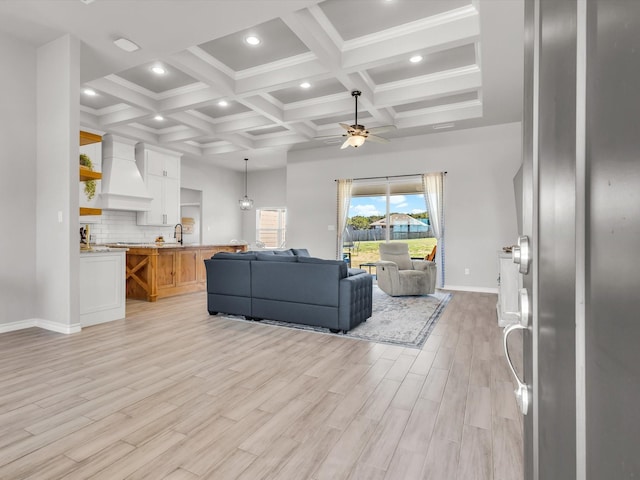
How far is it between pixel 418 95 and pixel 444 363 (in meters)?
3.93

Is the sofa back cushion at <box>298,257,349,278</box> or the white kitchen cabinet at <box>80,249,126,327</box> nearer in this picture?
the sofa back cushion at <box>298,257,349,278</box>

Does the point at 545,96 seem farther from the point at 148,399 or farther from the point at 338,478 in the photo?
the point at 148,399

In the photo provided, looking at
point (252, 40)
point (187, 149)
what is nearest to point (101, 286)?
point (252, 40)

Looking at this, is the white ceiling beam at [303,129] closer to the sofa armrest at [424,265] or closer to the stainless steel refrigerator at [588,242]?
the sofa armrest at [424,265]

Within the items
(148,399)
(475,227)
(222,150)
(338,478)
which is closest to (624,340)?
(338,478)

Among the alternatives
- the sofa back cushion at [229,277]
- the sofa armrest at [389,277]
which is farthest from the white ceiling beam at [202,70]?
the sofa armrest at [389,277]

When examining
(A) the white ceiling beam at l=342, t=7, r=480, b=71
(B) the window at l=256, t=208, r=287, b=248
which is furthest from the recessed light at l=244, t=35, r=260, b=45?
(B) the window at l=256, t=208, r=287, b=248

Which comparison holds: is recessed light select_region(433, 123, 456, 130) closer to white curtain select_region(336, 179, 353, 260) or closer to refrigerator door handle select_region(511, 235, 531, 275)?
white curtain select_region(336, 179, 353, 260)

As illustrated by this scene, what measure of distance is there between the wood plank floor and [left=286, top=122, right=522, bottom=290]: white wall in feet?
11.2

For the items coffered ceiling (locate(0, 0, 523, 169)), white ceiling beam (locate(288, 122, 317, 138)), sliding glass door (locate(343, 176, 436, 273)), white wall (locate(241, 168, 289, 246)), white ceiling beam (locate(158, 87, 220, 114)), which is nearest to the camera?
coffered ceiling (locate(0, 0, 523, 169))

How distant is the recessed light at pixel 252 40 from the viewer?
403 cm

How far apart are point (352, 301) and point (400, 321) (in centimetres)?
84

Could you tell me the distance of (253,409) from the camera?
212cm

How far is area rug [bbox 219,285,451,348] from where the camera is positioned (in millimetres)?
3604
